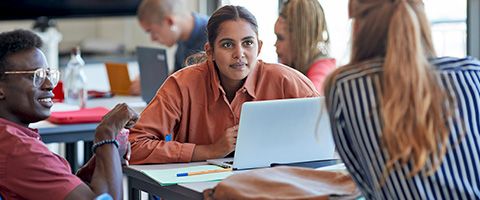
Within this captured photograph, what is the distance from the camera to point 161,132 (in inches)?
116

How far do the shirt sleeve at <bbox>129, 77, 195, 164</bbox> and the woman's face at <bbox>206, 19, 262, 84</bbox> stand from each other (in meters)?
0.18

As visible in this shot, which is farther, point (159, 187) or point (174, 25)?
point (174, 25)

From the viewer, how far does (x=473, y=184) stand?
6.33 feet

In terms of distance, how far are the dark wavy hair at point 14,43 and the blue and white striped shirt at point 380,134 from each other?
0.98m

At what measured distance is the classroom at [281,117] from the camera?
1.83m

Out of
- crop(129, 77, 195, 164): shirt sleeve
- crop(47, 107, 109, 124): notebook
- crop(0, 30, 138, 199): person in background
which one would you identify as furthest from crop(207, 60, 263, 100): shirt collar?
crop(47, 107, 109, 124): notebook

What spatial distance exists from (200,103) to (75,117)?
4.35 feet

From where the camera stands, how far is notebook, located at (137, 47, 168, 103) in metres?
4.47

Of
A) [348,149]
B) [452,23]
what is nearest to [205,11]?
[452,23]

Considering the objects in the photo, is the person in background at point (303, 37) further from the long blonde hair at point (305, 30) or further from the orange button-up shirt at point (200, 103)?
the orange button-up shirt at point (200, 103)

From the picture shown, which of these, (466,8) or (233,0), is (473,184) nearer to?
(466,8)

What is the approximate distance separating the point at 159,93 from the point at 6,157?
0.77 metres

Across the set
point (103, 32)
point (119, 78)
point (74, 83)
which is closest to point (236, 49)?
point (74, 83)

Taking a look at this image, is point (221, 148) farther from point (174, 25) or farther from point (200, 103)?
point (174, 25)
